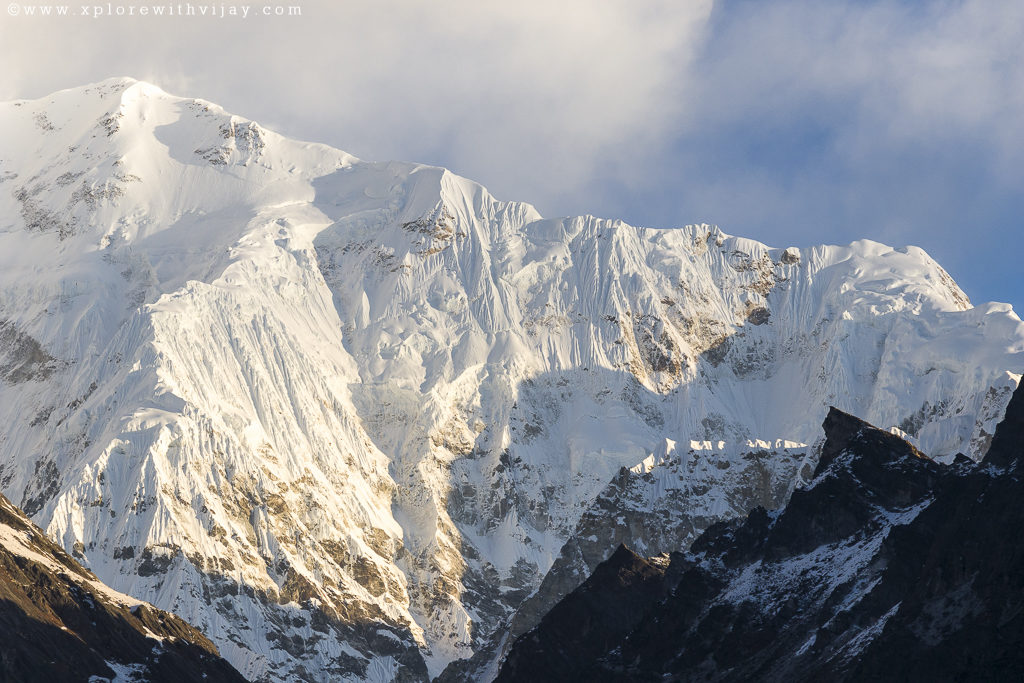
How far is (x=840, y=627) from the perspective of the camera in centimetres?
14262

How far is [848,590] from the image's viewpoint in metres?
151

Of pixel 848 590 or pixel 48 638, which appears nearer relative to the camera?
pixel 848 590

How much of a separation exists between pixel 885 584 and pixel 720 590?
1212 inches

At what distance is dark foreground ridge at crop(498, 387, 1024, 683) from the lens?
121 m

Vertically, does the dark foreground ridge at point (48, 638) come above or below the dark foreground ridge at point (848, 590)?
below

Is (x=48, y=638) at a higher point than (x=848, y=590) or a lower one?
lower

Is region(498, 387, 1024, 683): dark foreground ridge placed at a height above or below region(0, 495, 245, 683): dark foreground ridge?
above

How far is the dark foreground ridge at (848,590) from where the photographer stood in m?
121

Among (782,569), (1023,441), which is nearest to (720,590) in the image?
(782,569)

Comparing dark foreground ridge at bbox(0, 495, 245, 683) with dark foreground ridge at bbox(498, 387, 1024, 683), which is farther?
dark foreground ridge at bbox(0, 495, 245, 683)

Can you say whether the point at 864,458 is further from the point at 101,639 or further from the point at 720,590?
the point at 101,639

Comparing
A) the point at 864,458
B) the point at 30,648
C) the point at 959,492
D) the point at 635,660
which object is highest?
the point at 864,458

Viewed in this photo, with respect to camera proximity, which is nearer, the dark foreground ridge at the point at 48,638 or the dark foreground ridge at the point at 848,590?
the dark foreground ridge at the point at 848,590

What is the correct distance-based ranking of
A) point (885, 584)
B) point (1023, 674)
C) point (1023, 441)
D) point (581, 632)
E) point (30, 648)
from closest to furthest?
point (1023, 674) < point (1023, 441) < point (885, 584) < point (30, 648) < point (581, 632)
